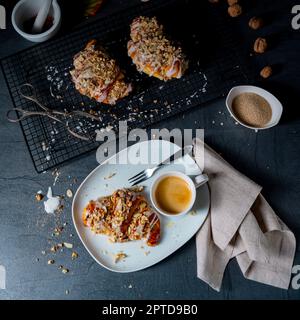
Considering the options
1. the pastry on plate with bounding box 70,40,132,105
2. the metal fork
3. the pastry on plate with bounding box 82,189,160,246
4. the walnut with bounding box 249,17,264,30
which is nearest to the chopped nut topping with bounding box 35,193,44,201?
the pastry on plate with bounding box 82,189,160,246

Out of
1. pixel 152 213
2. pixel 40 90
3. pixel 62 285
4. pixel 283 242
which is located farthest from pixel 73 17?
pixel 283 242

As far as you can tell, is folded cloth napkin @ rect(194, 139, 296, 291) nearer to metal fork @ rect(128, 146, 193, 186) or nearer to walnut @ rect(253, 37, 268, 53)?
metal fork @ rect(128, 146, 193, 186)

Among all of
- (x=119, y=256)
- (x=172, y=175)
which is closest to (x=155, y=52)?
(x=172, y=175)

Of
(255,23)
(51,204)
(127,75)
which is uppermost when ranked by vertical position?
(255,23)

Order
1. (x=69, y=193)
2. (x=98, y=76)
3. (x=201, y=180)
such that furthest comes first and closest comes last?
(x=69, y=193) → (x=98, y=76) → (x=201, y=180)

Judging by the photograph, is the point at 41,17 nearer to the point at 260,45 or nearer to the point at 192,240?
the point at 260,45

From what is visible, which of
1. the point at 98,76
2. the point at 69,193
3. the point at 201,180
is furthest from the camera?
the point at 69,193
